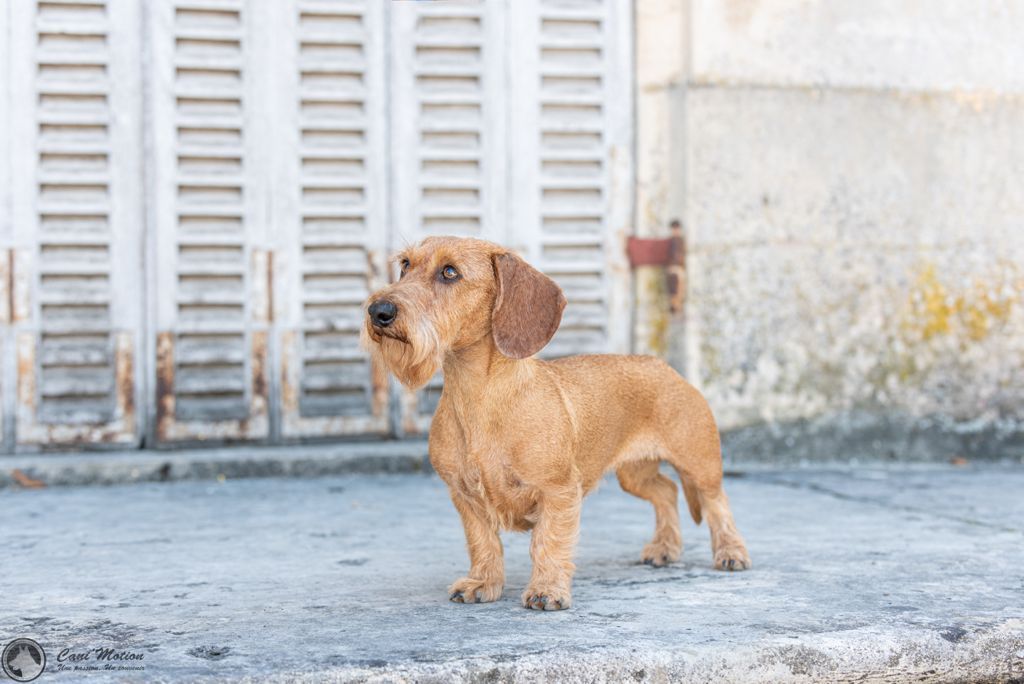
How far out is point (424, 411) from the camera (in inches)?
253

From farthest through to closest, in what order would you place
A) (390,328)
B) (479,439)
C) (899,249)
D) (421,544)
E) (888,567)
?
(899,249) → (421,544) → (888,567) → (479,439) → (390,328)

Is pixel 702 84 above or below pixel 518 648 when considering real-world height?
above

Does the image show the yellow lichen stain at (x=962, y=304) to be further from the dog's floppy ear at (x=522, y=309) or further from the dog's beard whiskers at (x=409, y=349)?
the dog's beard whiskers at (x=409, y=349)

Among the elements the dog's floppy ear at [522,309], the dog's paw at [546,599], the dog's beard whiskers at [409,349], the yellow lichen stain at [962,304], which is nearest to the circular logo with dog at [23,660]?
the dog's beard whiskers at [409,349]

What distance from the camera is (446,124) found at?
6406 millimetres

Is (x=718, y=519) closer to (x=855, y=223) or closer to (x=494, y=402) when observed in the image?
(x=494, y=402)

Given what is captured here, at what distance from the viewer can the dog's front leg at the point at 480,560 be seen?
3.42m

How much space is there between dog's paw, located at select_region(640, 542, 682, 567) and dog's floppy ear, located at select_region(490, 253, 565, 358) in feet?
3.45

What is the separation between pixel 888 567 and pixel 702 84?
3.44 meters

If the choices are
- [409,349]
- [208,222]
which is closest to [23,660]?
[409,349]

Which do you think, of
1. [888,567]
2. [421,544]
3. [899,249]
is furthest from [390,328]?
[899,249]

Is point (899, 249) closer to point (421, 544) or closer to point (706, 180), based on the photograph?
point (706, 180)

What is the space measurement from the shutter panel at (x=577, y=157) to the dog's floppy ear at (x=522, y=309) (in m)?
3.03

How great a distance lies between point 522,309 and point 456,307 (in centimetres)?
20
